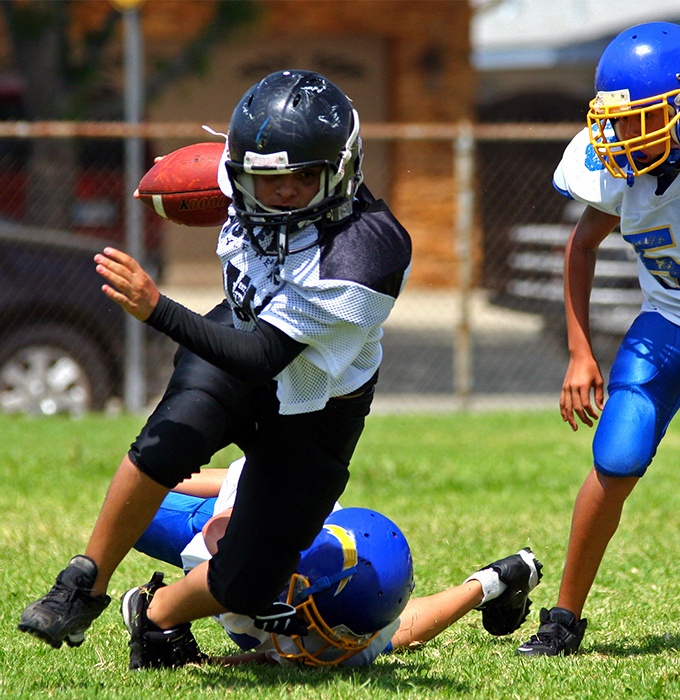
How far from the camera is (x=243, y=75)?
1709 centimetres

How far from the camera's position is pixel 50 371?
28.6ft

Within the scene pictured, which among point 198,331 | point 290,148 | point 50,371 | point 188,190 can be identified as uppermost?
point 290,148

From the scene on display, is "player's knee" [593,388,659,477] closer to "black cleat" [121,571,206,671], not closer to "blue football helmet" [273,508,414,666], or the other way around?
"blue football helmet" [273,508,414,666]

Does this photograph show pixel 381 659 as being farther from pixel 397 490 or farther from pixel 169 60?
pixel 169 60

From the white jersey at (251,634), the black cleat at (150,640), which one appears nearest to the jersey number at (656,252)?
the white jersey at (251,634)

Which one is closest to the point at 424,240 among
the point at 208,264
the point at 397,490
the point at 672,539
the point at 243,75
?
the point at 243,75

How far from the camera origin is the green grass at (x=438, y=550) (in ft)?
10.8

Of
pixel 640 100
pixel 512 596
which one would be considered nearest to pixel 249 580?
pixel 512 596

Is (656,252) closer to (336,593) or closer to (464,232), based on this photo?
(336,593)

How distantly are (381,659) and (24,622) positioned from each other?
112cm

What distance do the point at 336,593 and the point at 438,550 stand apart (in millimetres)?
1602

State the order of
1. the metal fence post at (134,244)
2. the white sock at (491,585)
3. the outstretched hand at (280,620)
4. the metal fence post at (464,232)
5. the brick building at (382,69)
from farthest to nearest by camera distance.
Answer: the brick building at (382,69) < the metal fence post at (464,232) < the metal fence post at (134,244) < the white sock at (491,585) < the outstretched hand at (280,620)

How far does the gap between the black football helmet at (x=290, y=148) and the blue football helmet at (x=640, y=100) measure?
762 millimetres

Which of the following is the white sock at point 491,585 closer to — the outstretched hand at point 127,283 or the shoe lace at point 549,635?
the shoe lace at point 549,635
